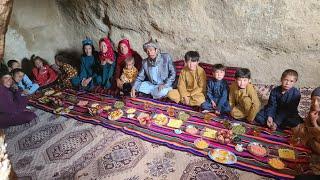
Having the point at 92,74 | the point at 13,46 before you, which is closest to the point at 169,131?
the point at 92,74

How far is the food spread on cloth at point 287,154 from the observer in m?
3.38

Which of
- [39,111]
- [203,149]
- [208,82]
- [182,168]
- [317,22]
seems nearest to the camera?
[182,168]

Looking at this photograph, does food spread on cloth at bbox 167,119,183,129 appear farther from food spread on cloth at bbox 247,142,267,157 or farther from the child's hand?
the child's hand

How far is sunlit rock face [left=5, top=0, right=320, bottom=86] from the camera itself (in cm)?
421

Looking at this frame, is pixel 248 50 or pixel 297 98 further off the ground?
pixel 248 50

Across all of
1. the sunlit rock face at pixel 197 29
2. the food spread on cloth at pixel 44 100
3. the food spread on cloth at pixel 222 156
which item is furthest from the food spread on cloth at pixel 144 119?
A: the food spread on cloth at pixel 44 100

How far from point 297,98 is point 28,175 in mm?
3530

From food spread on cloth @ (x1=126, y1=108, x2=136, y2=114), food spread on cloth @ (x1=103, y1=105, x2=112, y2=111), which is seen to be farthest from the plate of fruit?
food spread on cloth @ (x1=103, y1=105, x2=112, y2=111)

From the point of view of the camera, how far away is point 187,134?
3979 mm

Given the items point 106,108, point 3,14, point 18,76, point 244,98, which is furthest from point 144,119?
point 18,76

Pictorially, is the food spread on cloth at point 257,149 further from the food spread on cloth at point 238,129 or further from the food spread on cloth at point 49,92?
the food spread on cloth at point 49,92

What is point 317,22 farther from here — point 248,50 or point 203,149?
point 203,149

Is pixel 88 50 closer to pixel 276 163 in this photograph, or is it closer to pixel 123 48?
pixel 123 48

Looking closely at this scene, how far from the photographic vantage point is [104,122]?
14.6 feet
